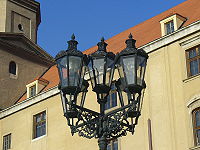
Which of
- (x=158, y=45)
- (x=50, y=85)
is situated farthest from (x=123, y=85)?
(x=50, y=85)

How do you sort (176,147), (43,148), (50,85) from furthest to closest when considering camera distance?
(50,85) < (43,148) < (176,147)

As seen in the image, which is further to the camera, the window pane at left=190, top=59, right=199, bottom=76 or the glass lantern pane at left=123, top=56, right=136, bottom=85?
the window pane at left=190, top=59, right=199, bottom=76

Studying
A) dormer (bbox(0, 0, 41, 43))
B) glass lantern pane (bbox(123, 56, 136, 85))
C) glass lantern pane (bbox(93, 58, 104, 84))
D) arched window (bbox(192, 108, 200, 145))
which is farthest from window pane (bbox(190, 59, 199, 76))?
dormer (bbox(0, 0, 41, 43))

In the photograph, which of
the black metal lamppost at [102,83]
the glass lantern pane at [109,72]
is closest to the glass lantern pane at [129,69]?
the black metal lamppost at [102,83]

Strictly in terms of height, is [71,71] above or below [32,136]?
below

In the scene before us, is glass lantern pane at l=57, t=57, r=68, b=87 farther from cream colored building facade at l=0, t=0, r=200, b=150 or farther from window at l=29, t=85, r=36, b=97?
window at l=29, t=85, r=36, b=97

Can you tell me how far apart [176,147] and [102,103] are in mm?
10705

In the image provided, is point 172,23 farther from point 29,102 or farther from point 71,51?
point 71,51

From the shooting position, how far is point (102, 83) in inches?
405

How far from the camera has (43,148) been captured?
87.6ft

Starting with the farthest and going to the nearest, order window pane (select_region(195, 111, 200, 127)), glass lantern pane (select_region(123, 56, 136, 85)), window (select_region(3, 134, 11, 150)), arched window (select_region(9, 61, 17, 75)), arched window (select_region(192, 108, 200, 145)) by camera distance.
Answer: arched window (select_region(9, 61, 17, 75)), window (select_region(3, 134, 11, 150)), window pane (select_region(195, 111, 200, 127)), arched window (select_region(192, 108, 200, 145)), glass lantern pane (select_region(123, 56, 136, 85))

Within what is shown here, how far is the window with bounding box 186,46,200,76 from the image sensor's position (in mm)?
20828

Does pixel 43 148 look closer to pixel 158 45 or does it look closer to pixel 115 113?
pixel 158 45

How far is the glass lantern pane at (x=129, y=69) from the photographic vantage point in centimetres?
1007
